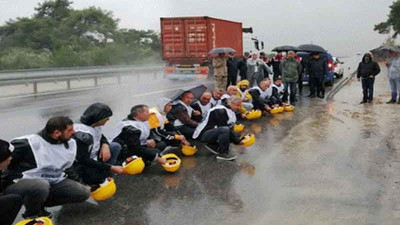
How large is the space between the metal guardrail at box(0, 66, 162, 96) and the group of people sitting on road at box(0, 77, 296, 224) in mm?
12100

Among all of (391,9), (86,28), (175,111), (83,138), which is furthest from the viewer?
(391,9)

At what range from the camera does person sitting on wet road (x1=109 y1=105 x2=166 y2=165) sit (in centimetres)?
565

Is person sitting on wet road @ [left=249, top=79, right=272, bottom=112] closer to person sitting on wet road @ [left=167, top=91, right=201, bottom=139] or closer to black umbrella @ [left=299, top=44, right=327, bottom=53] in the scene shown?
black umbrella @ [left=299, top=44, right=327, bottom=53]

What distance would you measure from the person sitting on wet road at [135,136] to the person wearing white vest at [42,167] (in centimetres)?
136

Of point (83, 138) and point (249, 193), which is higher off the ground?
point (83, 138)

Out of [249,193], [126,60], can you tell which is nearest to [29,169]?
[249,193]

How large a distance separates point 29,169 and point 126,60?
32.0m

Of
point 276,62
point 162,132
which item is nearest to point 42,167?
point 162,132

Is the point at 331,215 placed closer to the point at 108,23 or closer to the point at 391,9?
the point at 108,23

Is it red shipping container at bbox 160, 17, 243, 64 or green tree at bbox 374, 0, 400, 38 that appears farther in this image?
green tree at bbox 374, 0, 400, 38

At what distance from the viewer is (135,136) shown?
5641 mm

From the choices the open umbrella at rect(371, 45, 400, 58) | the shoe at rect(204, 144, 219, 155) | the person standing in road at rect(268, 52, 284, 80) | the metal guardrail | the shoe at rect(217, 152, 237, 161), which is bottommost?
the shoe at rect(217, 152, 237, 161)

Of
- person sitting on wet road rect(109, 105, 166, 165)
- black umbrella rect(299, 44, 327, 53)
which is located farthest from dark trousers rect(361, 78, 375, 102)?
person sitting on wet road rect(109, 105, 166, 165)

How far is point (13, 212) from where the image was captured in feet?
12.3
